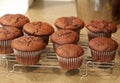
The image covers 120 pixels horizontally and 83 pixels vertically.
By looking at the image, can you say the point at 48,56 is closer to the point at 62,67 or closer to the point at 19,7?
the point at 62,67

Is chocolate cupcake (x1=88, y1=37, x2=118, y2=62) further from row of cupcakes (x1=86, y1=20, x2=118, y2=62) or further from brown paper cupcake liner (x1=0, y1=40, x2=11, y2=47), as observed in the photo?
brown paper cupcake liner (x1=0, y1=40, x2=11, y2=47)

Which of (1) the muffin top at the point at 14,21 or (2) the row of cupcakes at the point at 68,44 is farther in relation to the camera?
(1) the muffin top at the point at 14,21

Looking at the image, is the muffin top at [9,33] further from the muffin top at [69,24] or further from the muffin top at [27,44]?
the muffin top at [69,24]

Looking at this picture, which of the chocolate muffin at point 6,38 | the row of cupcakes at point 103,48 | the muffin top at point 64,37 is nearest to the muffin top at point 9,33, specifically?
the chocolate muffin at point 6,38

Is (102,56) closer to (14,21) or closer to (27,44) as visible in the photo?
(27,44)

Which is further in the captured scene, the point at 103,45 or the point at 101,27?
the point at 101,27

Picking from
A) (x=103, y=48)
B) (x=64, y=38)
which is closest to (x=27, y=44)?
(x=64, y=38)
